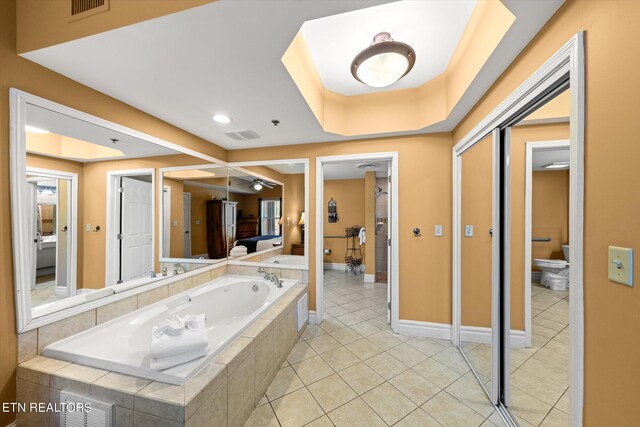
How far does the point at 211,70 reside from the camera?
1.49 m

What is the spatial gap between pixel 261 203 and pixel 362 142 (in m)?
1.70

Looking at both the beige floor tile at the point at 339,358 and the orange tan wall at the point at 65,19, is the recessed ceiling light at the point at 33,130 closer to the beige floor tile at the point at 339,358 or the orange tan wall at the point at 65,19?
the orange tan wall at the point at 65,19

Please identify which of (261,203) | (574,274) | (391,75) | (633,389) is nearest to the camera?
(633,389)

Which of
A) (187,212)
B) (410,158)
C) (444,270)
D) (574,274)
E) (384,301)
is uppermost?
(410,158)

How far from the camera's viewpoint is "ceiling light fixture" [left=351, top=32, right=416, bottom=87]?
4.81ft

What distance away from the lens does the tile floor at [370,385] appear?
5.04 feet

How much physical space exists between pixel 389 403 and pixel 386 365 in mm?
432

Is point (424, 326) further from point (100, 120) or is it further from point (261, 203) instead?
point (100, 120)

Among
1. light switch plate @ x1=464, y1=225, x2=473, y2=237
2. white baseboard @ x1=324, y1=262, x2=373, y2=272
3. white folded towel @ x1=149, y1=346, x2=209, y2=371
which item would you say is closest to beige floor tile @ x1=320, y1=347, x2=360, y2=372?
white folded towel @ x1=149, y1=346, x2=209, y2=371

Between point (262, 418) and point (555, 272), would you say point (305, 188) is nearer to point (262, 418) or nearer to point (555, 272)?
point (262, 418)

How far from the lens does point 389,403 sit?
1.66m

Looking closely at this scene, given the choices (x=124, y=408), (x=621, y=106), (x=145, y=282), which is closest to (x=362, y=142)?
(x=621, y=106)

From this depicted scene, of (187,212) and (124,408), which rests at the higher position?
(187,212)

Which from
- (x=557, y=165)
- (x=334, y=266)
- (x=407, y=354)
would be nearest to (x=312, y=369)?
(x=407, y=354)
